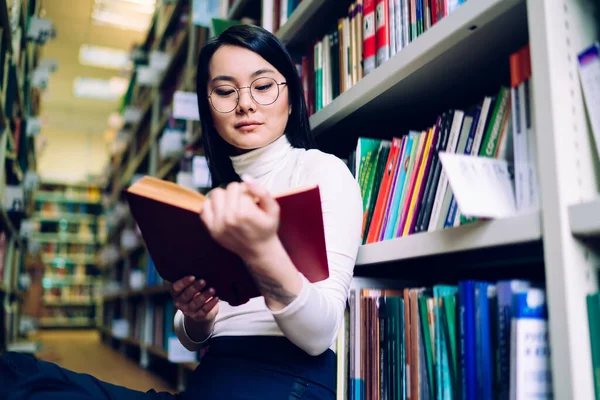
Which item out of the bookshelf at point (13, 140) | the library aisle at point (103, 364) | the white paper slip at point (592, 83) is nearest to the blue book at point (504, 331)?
the white paper slip at point (592, 83)

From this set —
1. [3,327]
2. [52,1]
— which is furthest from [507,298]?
[52,1]

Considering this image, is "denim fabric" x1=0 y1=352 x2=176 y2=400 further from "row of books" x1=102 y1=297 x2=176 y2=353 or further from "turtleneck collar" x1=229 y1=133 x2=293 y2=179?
"row of books" x1=102 y1=297 x2=176 y2=353

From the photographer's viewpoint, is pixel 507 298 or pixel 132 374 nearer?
pixel 507 298

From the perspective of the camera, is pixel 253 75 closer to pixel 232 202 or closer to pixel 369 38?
pixel 369 38

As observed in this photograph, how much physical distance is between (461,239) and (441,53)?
33 centimetres

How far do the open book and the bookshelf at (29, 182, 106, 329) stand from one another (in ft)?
25.9

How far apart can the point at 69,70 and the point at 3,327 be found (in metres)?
4.02

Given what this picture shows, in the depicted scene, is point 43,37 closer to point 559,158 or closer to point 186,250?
point 186,250

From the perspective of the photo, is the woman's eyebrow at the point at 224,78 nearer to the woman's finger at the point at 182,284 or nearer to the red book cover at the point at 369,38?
the red book cover at the point at 369,38

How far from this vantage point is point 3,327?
2.82 m

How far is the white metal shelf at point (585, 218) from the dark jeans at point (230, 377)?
44 centimetres

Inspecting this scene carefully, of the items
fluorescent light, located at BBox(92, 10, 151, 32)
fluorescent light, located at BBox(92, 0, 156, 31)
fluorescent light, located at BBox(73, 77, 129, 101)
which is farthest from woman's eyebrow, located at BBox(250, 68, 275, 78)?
fluorescent light, located at BBox(73, 77, 129, 101)

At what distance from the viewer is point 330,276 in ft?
2.60

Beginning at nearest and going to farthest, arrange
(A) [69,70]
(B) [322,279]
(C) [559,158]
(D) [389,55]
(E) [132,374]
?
(C) [559,158]
(B) [322,279]
(D) [389,55]
(E) [132,374]
(A) [69,70]
